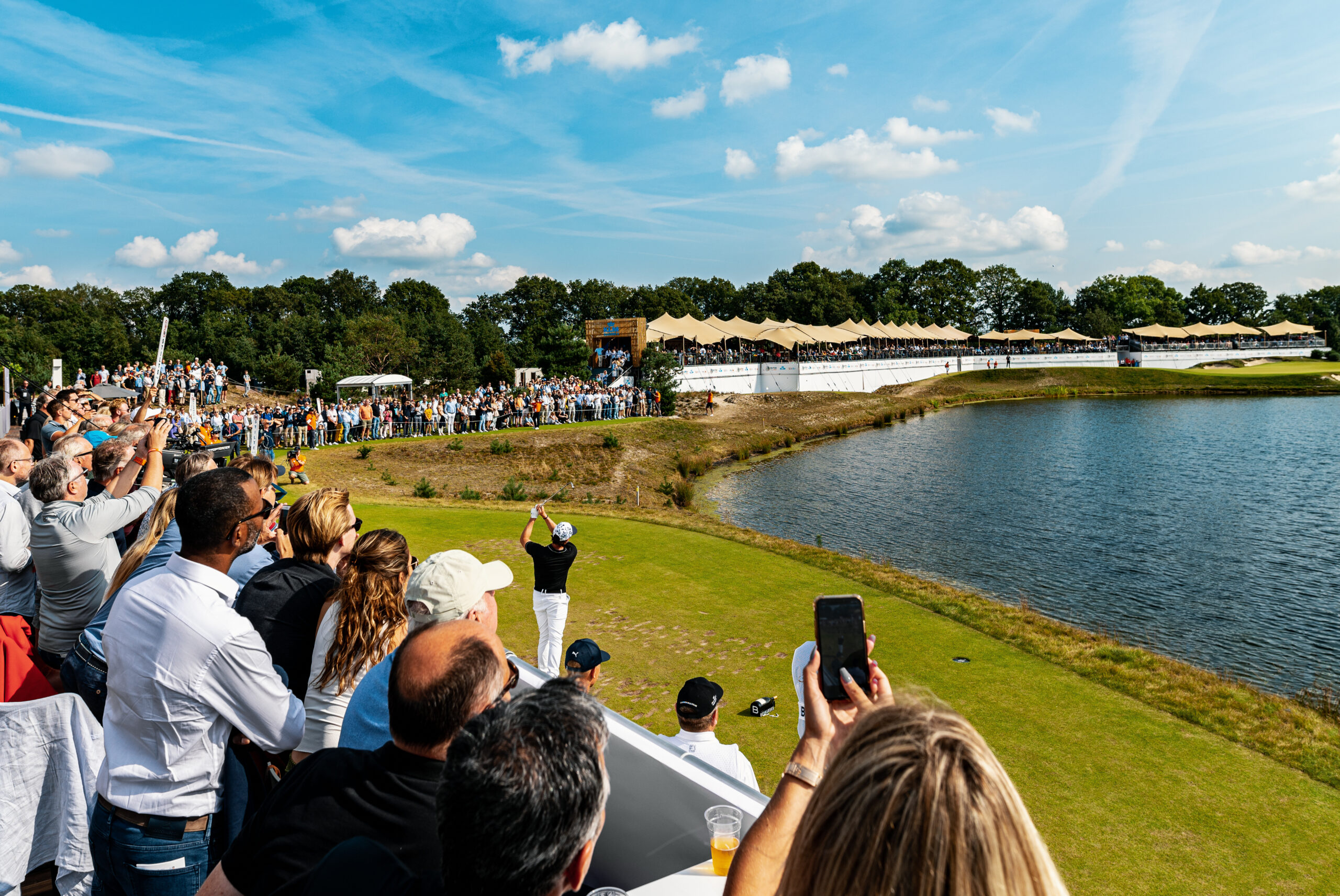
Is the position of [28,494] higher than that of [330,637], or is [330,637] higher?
[28,494]

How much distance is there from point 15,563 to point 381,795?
4514 millimetres

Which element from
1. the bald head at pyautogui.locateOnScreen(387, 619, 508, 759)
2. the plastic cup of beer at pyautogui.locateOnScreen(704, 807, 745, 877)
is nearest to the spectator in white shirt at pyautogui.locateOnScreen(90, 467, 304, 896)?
the bald head at pyautogui.locateOnScreen(387, 619, 508, 759)

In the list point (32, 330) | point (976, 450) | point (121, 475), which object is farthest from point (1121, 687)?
point (32, 330)

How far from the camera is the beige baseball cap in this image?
3664 millimetres

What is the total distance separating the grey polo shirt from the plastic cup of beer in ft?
14.0

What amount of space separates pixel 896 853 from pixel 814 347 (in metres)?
69.5

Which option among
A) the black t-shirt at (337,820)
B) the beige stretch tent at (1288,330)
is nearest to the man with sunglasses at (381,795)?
the black t-shirt at (337,820)

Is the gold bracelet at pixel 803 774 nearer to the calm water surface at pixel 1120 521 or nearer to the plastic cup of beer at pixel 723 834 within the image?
the plastic cup of beer at pixel 723 834

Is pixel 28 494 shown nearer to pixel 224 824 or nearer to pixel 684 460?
pixel 224 824

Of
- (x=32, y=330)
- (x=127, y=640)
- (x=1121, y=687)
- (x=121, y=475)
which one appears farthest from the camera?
(x=32, y=330)

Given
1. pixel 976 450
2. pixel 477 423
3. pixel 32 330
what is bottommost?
pixel 976 450

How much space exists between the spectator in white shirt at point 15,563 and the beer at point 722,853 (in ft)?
15.7

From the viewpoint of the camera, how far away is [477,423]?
30500 millimetres

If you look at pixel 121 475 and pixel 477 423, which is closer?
pixel 121 475
